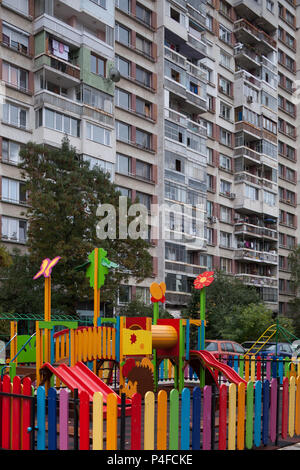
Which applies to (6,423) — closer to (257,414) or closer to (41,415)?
(41,415)

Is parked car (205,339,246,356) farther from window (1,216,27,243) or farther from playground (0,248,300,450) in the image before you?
window (1,216,27,243)

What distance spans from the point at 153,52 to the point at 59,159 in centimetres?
2050

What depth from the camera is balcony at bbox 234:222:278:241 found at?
5366cm

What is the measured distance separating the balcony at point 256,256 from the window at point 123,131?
16.2 m

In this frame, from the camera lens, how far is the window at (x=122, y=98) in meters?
43.1

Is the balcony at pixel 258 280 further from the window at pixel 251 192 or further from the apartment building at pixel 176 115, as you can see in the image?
the window at pixel 251 192

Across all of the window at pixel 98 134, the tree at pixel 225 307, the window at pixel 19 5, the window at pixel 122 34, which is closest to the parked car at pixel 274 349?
the tree at pixel 225 307

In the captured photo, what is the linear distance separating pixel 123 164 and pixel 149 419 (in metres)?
36.2

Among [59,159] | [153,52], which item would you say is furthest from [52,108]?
[153,52]

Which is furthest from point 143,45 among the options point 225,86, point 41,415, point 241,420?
point 41,415

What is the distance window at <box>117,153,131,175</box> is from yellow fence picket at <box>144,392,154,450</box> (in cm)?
3544

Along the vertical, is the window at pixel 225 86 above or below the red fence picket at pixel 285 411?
above

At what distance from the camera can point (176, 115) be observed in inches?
1852

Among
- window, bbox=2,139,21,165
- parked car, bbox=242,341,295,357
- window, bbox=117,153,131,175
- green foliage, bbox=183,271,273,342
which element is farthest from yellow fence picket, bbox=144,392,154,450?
window, bbox=117,153,131,175
